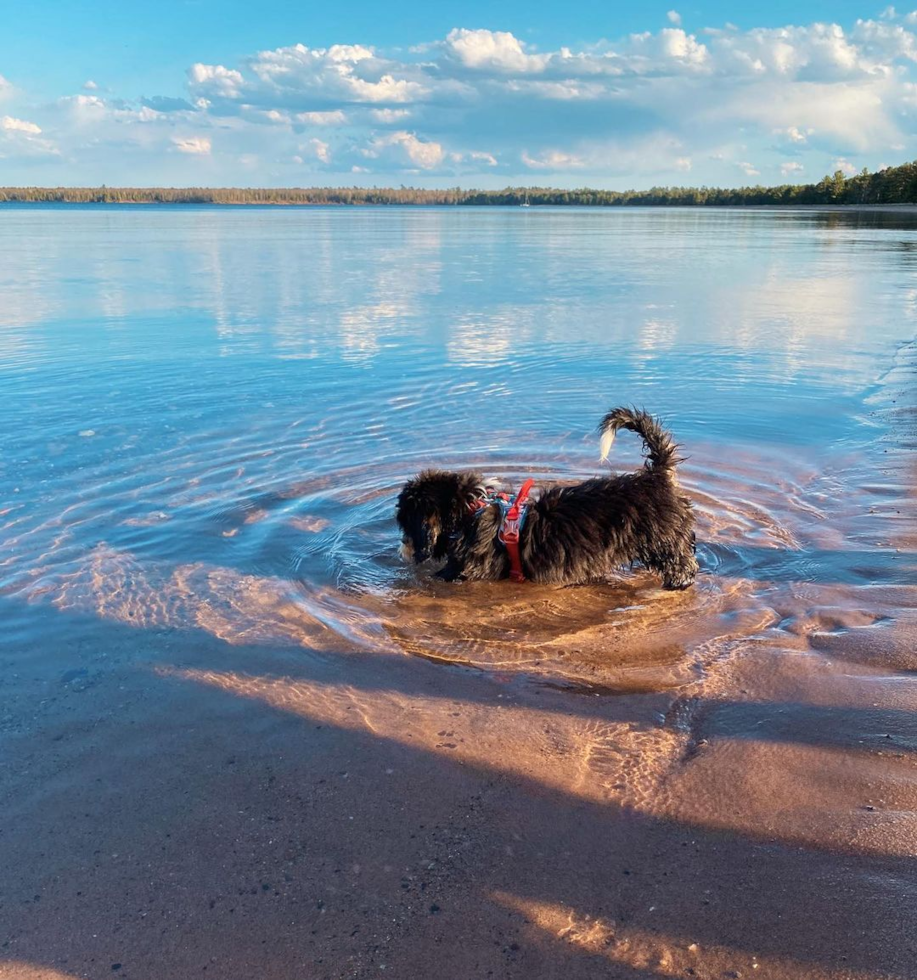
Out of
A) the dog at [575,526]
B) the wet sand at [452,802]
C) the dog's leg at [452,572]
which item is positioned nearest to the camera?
the wet sand at [452,802]

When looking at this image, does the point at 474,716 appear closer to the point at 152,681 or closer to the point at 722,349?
the point at 152,681

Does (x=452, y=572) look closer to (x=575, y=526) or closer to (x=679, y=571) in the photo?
(x=575, y=526)

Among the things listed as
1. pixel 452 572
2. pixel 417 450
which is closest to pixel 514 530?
pixel 452 572

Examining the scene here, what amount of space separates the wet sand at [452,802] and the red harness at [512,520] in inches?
21.1

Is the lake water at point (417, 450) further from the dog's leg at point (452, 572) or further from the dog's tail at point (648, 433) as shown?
the dog's tail at point (648, 433)

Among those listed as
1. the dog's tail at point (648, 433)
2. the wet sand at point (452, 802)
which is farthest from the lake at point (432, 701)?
the dog's tail at point (648, 433)

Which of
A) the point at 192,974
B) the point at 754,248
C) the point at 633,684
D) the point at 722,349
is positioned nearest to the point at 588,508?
the point at 633,684

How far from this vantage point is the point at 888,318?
15.1 meters

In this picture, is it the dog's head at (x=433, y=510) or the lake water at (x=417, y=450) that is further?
the dog's head at (x=433, y=510)

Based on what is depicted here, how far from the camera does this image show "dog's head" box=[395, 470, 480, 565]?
512cm

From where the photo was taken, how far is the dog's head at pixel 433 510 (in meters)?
5.12

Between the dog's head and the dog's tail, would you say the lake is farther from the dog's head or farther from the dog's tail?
the dog's tail

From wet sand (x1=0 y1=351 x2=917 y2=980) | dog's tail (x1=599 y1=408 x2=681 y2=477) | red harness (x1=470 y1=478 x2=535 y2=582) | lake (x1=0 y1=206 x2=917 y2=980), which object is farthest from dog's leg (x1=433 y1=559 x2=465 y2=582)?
dog's tail (x1=599 y1=408 x2=681 y2=477)

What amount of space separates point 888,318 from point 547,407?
9.44 m
